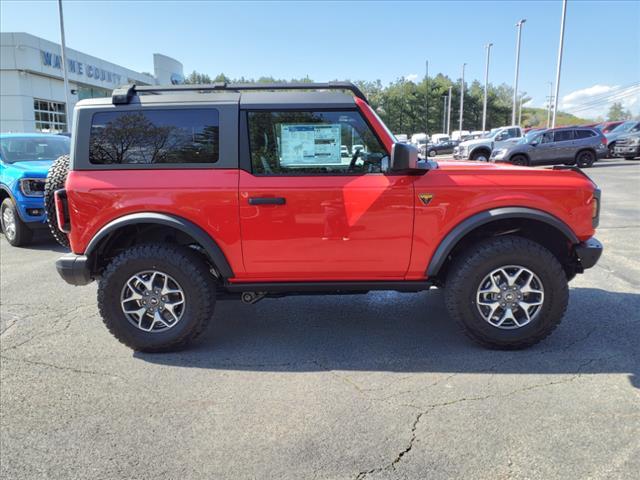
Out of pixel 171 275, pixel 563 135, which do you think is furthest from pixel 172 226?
pixel 563 135

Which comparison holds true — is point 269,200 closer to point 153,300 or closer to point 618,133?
point 153,300

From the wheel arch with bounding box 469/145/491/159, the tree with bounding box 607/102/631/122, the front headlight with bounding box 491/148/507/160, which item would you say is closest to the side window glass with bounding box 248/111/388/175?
the front headlight with bounding box 491/148/507/160

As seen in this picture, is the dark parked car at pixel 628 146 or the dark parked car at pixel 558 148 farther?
the dark parked car at pixel 628 146

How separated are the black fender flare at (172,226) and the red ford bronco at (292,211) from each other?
10 mm

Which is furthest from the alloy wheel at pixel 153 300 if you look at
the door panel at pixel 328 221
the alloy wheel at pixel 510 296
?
the alloy wheel at pixel 510 296

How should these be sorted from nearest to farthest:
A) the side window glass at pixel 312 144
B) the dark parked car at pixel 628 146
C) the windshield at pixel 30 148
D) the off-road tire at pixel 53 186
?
the side window glass at pixel 312 144 < the off-road tire at pixel 53 186 < the windshield at pixel 30 148 < the dark parked car at pixel 628 146

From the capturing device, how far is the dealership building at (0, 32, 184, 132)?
29.2 meters

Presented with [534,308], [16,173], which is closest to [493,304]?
[534,308]

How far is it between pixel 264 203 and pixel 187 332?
3.93 ft

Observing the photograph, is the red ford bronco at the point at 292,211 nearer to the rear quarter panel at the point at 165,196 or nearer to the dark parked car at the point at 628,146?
the rear quarter panel at the point at 165,196

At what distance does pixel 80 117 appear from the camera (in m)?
3.66

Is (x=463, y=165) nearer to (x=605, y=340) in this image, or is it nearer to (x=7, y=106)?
(x=605, y=340)

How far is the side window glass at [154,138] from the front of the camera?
365cm

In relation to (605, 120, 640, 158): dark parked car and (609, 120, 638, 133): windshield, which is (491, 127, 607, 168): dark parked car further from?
(609, 120, 638, 133): windshield
